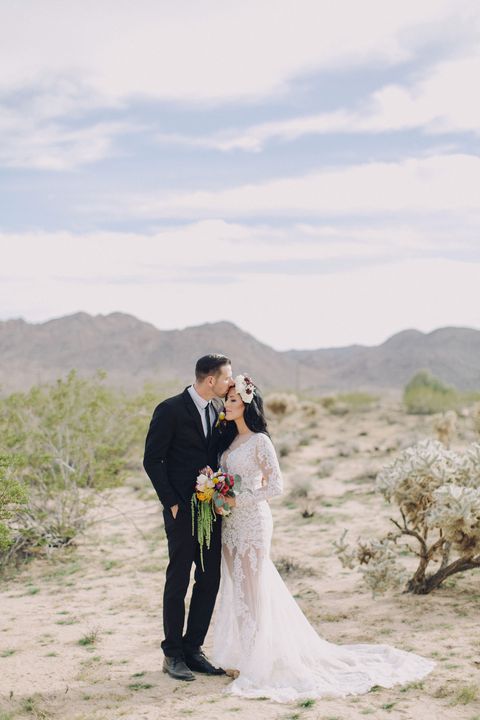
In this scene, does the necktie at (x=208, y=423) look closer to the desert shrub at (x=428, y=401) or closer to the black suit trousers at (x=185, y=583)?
the black suit trousers at (x=185, y=583)

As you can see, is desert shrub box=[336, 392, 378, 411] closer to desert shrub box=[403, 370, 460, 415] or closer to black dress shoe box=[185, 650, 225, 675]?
desert shrub box=[403, 370, 460, 415]

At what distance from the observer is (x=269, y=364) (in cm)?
8975

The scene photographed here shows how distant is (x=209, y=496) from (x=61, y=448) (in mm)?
5995

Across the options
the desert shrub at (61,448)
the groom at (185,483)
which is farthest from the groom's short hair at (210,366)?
the desert shrub at (61,448)

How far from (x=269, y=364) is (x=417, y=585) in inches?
3193

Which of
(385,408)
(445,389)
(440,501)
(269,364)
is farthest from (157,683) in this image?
(269,364)

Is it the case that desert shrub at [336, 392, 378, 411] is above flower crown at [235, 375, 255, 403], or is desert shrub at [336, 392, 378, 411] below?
below

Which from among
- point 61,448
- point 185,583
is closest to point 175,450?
point 185,583

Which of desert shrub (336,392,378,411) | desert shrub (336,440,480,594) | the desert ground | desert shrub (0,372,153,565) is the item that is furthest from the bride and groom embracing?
desert shrub (336,392,378,411)

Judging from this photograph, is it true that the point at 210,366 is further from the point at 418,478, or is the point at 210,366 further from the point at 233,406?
the point at 418,478

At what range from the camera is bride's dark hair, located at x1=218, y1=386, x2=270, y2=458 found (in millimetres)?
6215

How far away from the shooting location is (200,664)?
6.30 metres

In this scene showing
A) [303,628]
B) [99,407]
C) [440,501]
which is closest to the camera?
[303,628]

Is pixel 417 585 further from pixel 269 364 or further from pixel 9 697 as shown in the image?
pixel 269 364
